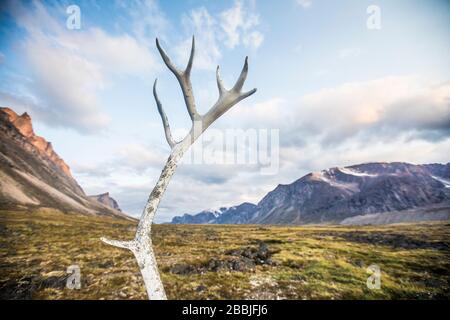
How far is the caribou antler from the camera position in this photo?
177 inches

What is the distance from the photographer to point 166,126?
17.8ft

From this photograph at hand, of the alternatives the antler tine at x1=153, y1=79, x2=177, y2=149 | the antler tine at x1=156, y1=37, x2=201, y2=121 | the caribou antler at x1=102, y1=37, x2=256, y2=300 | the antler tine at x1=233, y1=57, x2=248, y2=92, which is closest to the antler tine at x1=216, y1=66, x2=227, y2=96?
the caribou antler at x1=102, y1=37, x2=256, y2=300

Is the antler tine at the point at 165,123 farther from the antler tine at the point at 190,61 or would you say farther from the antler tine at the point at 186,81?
the antler tine at the point at 190,61

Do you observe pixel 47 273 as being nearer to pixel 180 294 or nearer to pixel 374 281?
pixel 180 294

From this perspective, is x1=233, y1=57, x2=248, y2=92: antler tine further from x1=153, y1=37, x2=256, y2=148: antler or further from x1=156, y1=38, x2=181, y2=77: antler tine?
x1=156, y1=38, x2=181, y2=77: antler tine

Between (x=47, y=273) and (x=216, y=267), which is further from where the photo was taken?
(x=216, y=267)

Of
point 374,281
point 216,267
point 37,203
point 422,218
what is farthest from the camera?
point 422,218

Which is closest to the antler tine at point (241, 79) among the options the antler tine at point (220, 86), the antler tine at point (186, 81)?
Result: the antler tine at point (220, 86)

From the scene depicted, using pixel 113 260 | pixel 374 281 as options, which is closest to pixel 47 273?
pixel 113 260

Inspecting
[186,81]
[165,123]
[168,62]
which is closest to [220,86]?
[186,81]
